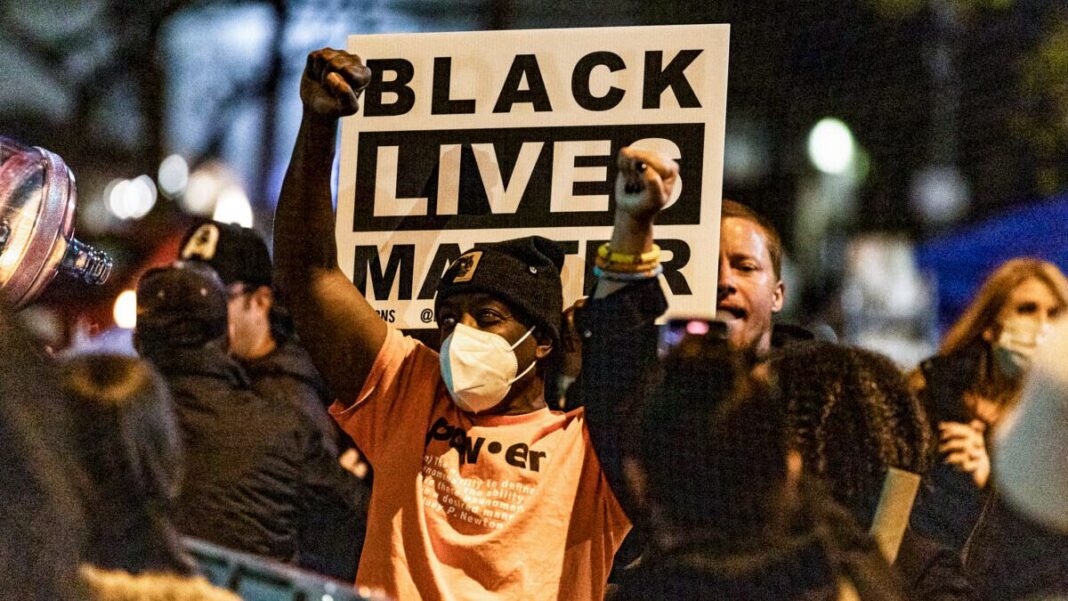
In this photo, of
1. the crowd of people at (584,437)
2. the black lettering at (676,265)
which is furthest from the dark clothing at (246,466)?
the black lettering at (676,265)

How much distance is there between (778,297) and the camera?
10.7 feet

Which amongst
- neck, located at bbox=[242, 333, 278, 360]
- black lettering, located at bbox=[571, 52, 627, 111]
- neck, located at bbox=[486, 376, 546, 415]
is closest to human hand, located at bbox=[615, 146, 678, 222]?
neck, located at bbox=[486, 376, 546, 415]

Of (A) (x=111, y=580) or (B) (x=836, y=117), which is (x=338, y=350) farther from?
(B) (x=836, y=117)

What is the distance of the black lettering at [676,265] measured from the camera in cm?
312

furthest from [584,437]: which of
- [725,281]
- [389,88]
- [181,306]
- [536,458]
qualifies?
[181,306]

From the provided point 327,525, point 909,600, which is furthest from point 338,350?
point 909,600

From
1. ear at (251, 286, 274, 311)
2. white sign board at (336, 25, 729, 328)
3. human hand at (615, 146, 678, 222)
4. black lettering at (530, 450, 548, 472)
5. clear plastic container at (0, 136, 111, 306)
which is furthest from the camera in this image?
ear at (251, 286, 274, 311)

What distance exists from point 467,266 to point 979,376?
1059 millimetres

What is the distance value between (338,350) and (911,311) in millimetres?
1273

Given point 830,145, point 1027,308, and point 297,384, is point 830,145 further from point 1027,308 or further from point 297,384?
point 297,384

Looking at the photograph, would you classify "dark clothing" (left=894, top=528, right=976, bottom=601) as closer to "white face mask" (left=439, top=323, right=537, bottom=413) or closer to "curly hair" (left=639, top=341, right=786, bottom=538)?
"curly hair" (left=639, top=341, right=786, bottom=538)

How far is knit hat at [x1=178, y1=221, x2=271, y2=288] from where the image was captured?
3.53 meters

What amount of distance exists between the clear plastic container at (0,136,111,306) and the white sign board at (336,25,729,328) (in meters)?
0.58

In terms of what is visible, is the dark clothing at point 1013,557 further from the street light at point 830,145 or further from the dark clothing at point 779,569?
the street light at point 830,145
